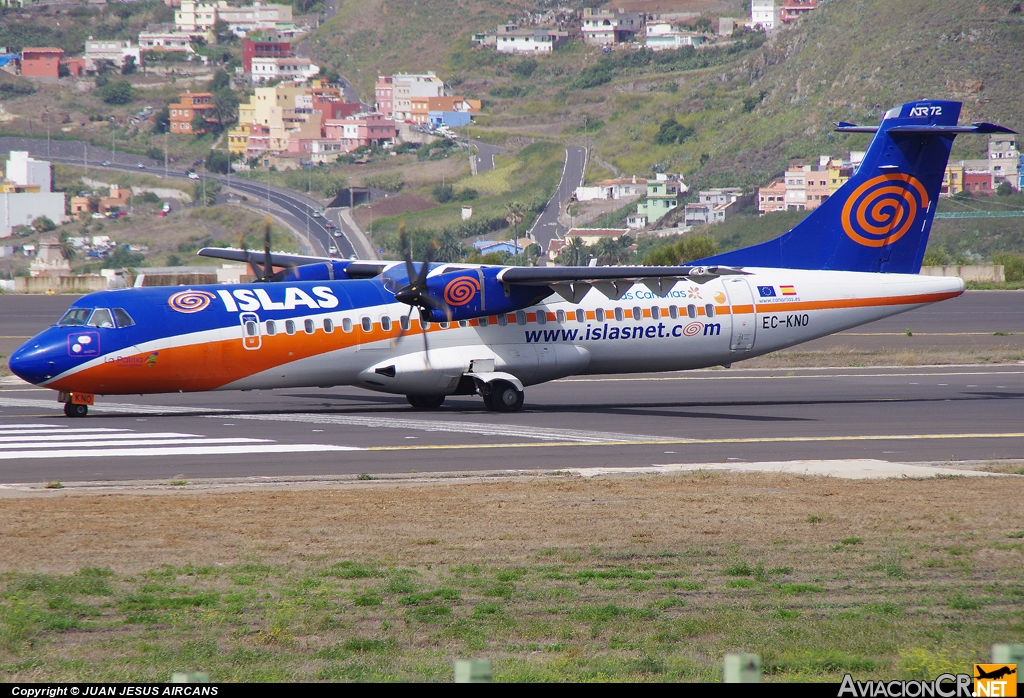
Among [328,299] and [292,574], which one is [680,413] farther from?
[292,574]

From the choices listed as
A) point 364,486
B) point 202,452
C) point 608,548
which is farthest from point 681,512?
point 202,452

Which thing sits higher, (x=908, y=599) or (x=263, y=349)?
(x=263, y=349)

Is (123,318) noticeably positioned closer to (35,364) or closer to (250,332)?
(35,364)

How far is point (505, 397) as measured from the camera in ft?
85.4

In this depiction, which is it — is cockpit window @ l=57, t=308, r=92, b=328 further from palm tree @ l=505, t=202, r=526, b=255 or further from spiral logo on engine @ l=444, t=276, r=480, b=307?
palm tree @ l=505, t=202, r=526, b=255

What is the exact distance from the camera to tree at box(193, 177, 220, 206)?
557 ft

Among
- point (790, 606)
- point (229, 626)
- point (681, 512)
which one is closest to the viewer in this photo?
point (229, 626)

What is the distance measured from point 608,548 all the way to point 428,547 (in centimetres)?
193

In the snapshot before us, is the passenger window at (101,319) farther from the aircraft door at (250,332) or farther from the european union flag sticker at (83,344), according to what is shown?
the aircraft door at (250,332)

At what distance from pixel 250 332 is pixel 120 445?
492 cm

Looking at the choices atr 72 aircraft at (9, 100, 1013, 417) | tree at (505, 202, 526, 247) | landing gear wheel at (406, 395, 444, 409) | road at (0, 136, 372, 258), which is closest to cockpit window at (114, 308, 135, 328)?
atr 72 aircraft at (9, 100, 1013, 417)

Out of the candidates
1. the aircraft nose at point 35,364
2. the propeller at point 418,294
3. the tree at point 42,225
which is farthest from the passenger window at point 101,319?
the tree at point 42,225

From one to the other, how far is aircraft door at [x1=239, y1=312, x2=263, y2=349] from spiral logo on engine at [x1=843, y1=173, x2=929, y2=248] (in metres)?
15.2

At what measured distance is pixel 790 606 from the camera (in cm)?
973
